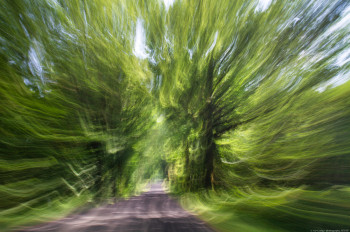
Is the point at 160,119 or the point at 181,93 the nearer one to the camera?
the point at 181,93

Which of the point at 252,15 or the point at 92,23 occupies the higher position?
the point at 252,15

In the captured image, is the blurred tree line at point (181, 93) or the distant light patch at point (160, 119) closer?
the blurred tree line at point (181, 93)

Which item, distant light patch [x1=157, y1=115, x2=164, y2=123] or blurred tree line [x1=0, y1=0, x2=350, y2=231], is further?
distant light patch [x1=157, y1=115, x2=164, y2=123]

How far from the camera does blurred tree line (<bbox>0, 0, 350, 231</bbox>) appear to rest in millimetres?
3158

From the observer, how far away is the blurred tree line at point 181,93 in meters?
3.16

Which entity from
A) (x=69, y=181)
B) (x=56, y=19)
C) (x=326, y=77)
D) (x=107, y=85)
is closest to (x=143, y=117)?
(x=107, y=85)

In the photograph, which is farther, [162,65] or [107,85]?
[162,65]

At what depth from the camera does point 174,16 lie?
4.96 m

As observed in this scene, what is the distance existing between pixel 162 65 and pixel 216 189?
483 centimetres

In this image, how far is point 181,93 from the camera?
6141mm

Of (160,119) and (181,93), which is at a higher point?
(181,93)

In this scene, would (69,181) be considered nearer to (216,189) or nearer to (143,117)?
(143,117)

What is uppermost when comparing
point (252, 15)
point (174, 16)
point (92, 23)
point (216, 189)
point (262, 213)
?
point (174, 16)

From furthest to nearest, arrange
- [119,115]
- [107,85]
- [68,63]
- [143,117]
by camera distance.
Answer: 1. [143,117]
2. [119,115]
3. [107,85]
4. [68,63]
